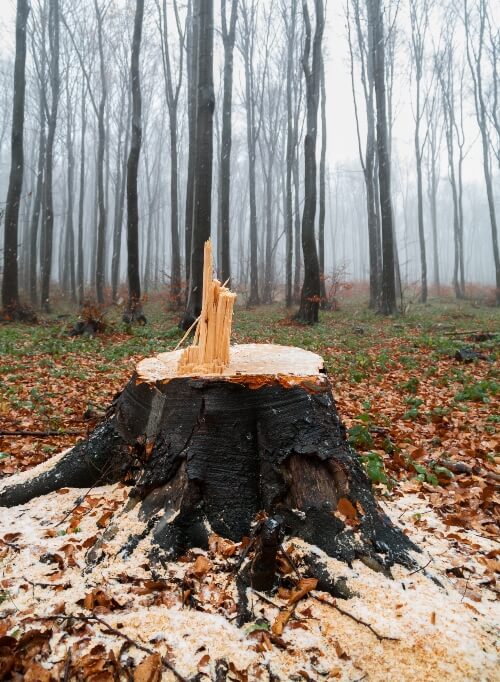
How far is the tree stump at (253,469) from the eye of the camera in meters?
2.00

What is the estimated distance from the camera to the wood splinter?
2.60 m

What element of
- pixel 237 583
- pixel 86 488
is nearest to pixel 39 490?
pixel 86 488

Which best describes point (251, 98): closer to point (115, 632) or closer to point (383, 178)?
point (383, 178)

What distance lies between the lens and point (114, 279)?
19875 mm

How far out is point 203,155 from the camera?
9070 mm

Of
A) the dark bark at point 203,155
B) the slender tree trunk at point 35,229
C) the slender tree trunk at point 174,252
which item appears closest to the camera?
the dark bark at point 203,155

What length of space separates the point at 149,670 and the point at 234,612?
0.38 metres

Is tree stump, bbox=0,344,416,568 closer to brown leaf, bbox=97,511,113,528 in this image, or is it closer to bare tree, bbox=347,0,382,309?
brown leaf, bbox=97,511,113,528

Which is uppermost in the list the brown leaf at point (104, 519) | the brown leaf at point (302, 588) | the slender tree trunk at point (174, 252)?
the slender tree trunk at point (174, 252)

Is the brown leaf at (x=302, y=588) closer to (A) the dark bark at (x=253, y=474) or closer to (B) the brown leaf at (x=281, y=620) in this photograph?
(B) the brown leaf at (x=281, y=620)

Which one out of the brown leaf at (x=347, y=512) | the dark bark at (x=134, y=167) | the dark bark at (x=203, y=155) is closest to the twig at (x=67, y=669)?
the brown leaf at (x=347, y=512)

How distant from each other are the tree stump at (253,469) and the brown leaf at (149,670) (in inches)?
20.1

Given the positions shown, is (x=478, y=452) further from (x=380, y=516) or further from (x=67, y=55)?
(x=67, y=55)

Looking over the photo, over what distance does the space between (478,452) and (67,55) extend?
23.1 meters
